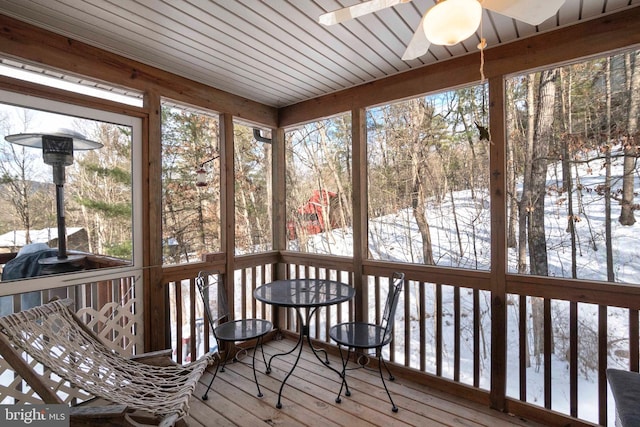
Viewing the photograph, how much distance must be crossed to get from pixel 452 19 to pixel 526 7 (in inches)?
19.0

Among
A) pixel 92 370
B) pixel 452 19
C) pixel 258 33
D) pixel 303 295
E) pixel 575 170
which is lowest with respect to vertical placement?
pixel 92 370

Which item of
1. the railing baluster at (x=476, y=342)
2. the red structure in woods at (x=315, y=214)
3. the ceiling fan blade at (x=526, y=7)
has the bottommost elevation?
the railing baluster at (x=476, y=342)

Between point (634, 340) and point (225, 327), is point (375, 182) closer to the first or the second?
point (225, 327)

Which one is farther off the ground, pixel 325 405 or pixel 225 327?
pixel 225 327

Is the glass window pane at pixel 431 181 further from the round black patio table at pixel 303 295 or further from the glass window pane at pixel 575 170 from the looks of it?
the round black patio table at pixel 303 295

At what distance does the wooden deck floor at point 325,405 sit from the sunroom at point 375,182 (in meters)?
0.02

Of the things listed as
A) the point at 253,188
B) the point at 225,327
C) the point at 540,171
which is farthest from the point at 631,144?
the point at 253,188

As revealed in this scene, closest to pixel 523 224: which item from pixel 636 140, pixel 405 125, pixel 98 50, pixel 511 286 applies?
pixel 511 286

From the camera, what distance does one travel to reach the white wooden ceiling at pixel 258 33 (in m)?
1.89

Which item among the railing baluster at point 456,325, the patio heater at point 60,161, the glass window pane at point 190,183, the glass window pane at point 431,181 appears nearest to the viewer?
the patio heater at point 60,161

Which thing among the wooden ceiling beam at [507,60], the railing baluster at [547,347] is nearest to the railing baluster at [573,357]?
the railing baluster at [547,347]

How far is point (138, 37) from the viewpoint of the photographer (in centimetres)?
221

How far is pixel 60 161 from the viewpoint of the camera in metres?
2.21

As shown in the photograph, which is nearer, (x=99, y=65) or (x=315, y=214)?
(x=99, y=65)
